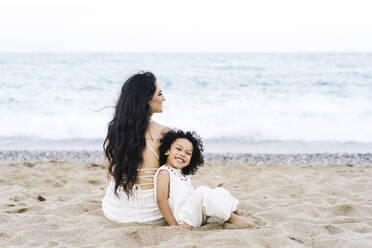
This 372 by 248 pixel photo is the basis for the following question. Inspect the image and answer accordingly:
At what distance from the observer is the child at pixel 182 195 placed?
3.10 m

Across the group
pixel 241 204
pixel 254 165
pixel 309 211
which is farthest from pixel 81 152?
pixel 309 211

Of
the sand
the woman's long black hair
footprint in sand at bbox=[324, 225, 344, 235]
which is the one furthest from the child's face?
footprint in sand at bbox=[324, 225, 344, 235]

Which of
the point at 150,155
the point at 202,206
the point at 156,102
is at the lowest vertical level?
the point at 202,206

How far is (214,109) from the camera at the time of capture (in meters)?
12.2

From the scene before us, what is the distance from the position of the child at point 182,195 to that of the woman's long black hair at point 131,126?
202mm

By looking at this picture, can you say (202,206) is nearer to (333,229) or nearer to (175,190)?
(175,190)

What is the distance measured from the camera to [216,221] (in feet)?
10.8

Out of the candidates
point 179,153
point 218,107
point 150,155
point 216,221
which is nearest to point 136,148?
point 150,155

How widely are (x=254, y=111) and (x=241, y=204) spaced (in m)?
8.15

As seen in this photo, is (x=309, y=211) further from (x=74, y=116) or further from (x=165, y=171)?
(x=74, y=116)

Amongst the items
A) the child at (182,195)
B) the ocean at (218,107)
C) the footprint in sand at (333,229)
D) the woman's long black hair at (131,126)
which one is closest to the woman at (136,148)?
the woman's long black hair at (131,126)

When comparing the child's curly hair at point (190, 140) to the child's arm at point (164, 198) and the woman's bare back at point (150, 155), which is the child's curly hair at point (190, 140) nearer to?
the woman's bare back at point (150, 155)

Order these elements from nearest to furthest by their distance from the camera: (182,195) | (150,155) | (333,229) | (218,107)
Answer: (333,229), (182,195), (150,155), (218,107)

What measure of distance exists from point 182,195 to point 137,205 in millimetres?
454
